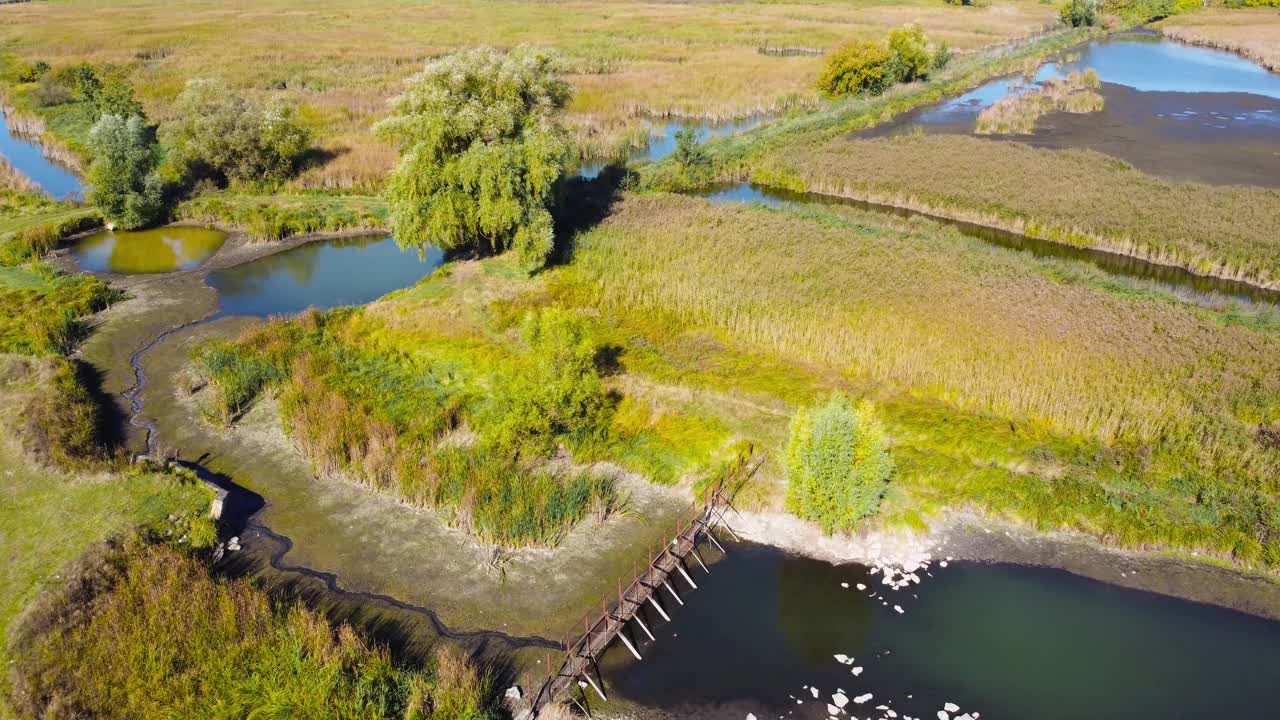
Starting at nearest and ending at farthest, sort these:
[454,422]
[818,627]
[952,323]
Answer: [818,627]
[454,422]
[952,323]

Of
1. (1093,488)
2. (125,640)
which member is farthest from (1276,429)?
(125,640)

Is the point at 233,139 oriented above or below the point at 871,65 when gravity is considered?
below

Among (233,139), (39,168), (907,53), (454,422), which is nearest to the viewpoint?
(454,422)

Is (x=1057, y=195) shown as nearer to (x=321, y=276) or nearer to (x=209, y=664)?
(x=321, y=276)

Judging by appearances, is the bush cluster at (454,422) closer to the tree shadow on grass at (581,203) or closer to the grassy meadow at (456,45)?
the tree shadow on grass at (581,203)

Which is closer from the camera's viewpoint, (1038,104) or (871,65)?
(1038,104)

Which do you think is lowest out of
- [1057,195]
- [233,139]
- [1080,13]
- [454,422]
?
[454,422]

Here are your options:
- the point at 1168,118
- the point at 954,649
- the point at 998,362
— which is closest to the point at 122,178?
the point at 998,362

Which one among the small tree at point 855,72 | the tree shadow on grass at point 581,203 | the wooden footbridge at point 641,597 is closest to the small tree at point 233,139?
the tree shadow on grass at point 581,203
